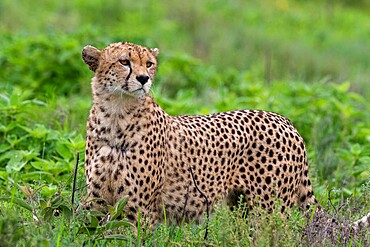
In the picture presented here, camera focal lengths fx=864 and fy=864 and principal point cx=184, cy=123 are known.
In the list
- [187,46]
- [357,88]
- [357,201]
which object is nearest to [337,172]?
[357,201]

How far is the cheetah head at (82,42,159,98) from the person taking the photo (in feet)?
14.3

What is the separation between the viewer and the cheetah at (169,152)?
4.45 m

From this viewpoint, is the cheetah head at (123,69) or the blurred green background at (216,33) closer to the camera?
the cheetah head at (123,69)

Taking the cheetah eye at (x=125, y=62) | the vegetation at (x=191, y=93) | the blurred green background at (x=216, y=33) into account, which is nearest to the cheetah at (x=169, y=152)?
the cheetah eye at (x=125, y=62)

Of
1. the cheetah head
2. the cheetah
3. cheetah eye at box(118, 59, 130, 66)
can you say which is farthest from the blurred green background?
cheetah eye at box(118, 59, 130, 66)

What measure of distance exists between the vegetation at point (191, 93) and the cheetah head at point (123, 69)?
1.93 feet

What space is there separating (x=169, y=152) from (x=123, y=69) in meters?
0.61

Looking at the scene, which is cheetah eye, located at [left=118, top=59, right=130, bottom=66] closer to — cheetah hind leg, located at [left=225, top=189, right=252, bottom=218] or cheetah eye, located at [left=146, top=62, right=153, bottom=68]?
cheetah eye, located at [left=146, top=62, right=153, bottom=68]

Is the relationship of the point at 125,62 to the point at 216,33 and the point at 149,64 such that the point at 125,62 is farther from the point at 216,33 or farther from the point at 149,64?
the point at 216,33

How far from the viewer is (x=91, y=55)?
4578mm

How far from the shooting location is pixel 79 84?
27.8 ft

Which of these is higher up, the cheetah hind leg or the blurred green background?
the blurred green background

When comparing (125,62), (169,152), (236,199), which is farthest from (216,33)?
(125,62)

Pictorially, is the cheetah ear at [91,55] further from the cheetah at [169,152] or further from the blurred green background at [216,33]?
the blurred green background at [216,33]
